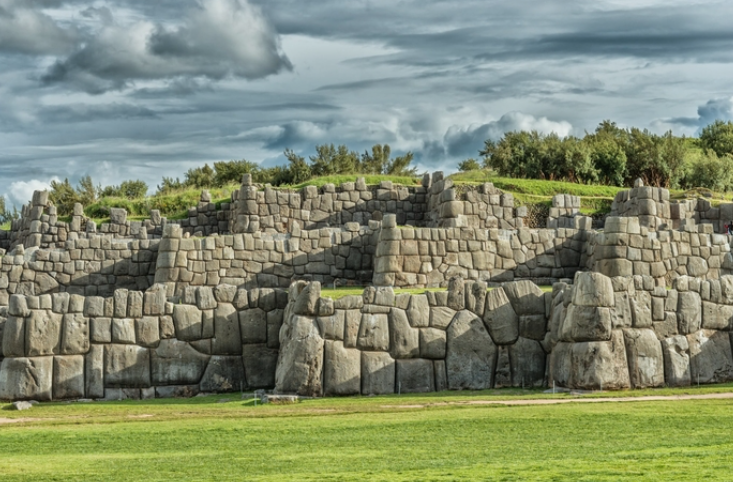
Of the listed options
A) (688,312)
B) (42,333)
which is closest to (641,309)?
(688,312)

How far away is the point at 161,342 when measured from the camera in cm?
2409

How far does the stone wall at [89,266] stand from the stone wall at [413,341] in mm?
11145

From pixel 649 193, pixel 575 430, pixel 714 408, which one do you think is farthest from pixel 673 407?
pixel 649 193

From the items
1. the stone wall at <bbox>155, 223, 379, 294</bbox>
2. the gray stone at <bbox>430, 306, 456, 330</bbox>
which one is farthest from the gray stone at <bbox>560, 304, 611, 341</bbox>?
the stone wall at <bbox>155, 223, 379, 294</bbox>

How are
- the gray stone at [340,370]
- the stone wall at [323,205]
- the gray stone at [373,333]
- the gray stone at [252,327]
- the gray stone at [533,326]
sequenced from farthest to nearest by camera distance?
the stone wall at [323,205] < the gray stone at [252,327] < the gray stone at [533,326] < the gray stone at [373,333] < the gray stone at [340,370]

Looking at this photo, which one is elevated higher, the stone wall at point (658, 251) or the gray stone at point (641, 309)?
the stone wall at point (658, 251)

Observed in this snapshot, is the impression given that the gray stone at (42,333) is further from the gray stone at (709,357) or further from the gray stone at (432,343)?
the gray stone at (709,357)

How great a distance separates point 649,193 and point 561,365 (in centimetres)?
1711

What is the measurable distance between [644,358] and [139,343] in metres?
9.61

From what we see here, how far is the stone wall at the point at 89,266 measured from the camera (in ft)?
110

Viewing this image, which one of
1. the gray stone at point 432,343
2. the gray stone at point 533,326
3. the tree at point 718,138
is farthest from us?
the tree at point 718,138

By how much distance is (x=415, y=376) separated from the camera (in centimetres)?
2342

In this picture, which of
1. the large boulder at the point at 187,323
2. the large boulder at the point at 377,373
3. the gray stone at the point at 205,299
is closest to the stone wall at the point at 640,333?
the large boulder at the point at 377,373

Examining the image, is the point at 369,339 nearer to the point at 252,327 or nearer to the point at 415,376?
the point at 415,376
